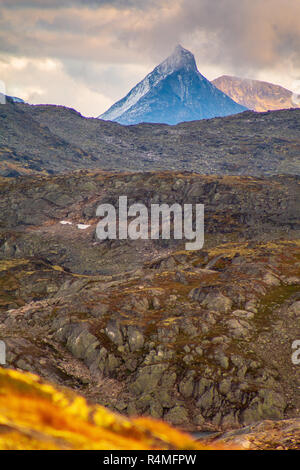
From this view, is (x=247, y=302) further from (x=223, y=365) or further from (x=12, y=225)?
(x=12, y=225)

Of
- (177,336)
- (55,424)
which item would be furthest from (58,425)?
(177,336)

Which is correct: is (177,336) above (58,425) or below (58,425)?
below

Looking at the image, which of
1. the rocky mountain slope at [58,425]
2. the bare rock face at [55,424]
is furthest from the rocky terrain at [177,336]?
the bare rock face at [55,424]

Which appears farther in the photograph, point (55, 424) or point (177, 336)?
point (177, 336)

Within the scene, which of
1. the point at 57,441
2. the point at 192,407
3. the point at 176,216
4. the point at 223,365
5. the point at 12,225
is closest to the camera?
the point at 57,441

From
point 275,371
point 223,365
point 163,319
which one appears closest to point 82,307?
point 163,319

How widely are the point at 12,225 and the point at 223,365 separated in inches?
5128

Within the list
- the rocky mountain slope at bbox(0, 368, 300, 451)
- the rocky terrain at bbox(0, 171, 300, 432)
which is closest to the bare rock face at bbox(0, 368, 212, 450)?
the rocky mountain slope at bbox(0, 368, 300, 451)

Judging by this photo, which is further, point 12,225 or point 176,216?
point 12,225

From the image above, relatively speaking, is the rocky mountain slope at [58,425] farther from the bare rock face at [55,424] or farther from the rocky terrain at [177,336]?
the rocky terrain at [177,336]

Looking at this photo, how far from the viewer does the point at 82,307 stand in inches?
2286

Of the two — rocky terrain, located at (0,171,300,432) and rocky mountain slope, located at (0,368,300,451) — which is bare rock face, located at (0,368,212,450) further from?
rocky terrain, located at (0,171,300,432)

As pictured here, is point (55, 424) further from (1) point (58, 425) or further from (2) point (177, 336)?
(2) point (177, 336)
